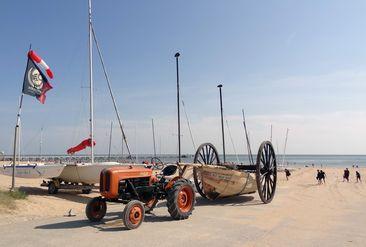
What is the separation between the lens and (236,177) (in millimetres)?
16484

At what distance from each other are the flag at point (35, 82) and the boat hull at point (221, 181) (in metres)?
6.96

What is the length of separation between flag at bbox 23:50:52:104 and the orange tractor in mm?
6562

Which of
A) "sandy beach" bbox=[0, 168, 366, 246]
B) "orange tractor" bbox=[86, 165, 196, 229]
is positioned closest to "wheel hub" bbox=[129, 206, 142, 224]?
"orange tractor" bbox=[86, 165, 196, 229]

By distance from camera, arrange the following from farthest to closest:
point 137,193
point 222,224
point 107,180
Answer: point 137,193, point 222,224, point 107,180

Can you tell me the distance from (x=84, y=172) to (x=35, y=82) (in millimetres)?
4318

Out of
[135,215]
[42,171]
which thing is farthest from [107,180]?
[42,171]

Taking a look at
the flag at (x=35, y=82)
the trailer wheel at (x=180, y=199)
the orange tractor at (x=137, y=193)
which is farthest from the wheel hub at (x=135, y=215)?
the flag at (x=35, y=82)

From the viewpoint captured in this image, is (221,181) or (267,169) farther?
(267,169)

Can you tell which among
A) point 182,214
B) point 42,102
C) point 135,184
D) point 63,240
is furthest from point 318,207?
point 42,102

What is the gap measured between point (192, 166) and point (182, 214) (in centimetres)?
373

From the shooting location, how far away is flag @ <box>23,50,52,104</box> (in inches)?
631

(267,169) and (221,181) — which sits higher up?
(267,169)

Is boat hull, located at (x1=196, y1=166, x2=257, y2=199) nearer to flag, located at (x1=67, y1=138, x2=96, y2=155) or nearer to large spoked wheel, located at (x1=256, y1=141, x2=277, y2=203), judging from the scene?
large spoked wheel, located at (x1=256, y1=141, x2=277, y2=203)

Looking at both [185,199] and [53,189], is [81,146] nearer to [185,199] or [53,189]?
[53,189]
